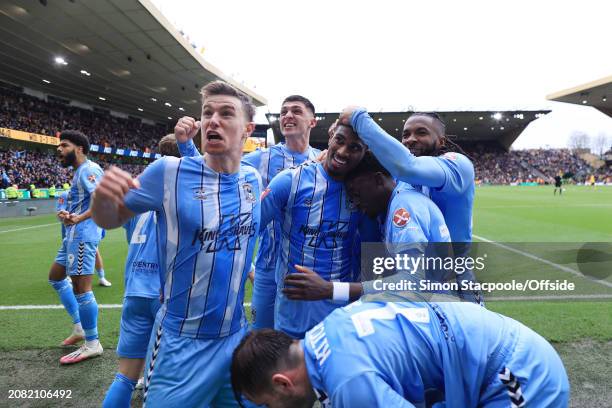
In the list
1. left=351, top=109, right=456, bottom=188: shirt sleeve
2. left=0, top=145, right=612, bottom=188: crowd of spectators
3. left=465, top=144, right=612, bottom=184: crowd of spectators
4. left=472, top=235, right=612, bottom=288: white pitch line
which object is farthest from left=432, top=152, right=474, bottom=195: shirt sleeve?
left=465, top=144, right=612, bottom=184: crowd of spectators

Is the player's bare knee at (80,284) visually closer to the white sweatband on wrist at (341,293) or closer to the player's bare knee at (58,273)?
the player's bare knee at (58,273)

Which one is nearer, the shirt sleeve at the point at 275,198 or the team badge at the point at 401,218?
the team badge at the point at 401,218

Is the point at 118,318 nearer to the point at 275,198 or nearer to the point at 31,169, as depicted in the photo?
the point at 275,198

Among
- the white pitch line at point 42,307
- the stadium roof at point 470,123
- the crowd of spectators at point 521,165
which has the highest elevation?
the stadium roof at point 470,123

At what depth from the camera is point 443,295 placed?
1.89m

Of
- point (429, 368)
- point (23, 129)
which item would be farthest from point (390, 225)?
point (23, 129)

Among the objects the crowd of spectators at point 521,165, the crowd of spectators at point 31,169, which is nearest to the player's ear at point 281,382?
the crowd of spectators at point 31,169

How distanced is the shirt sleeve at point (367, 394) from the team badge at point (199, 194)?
1142 millimetres

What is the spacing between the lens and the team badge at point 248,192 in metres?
2.16

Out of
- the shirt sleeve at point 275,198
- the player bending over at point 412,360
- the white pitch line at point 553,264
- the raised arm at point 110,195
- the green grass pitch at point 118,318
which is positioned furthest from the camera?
the white pitch line at point 553,264

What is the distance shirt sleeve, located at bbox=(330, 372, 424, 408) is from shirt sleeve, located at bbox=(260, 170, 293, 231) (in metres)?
1.34

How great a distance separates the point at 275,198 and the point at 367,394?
144 centimetres

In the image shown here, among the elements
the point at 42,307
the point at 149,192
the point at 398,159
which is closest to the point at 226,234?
the point at 149,192

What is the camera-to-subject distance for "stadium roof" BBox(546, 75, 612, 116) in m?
34.1
